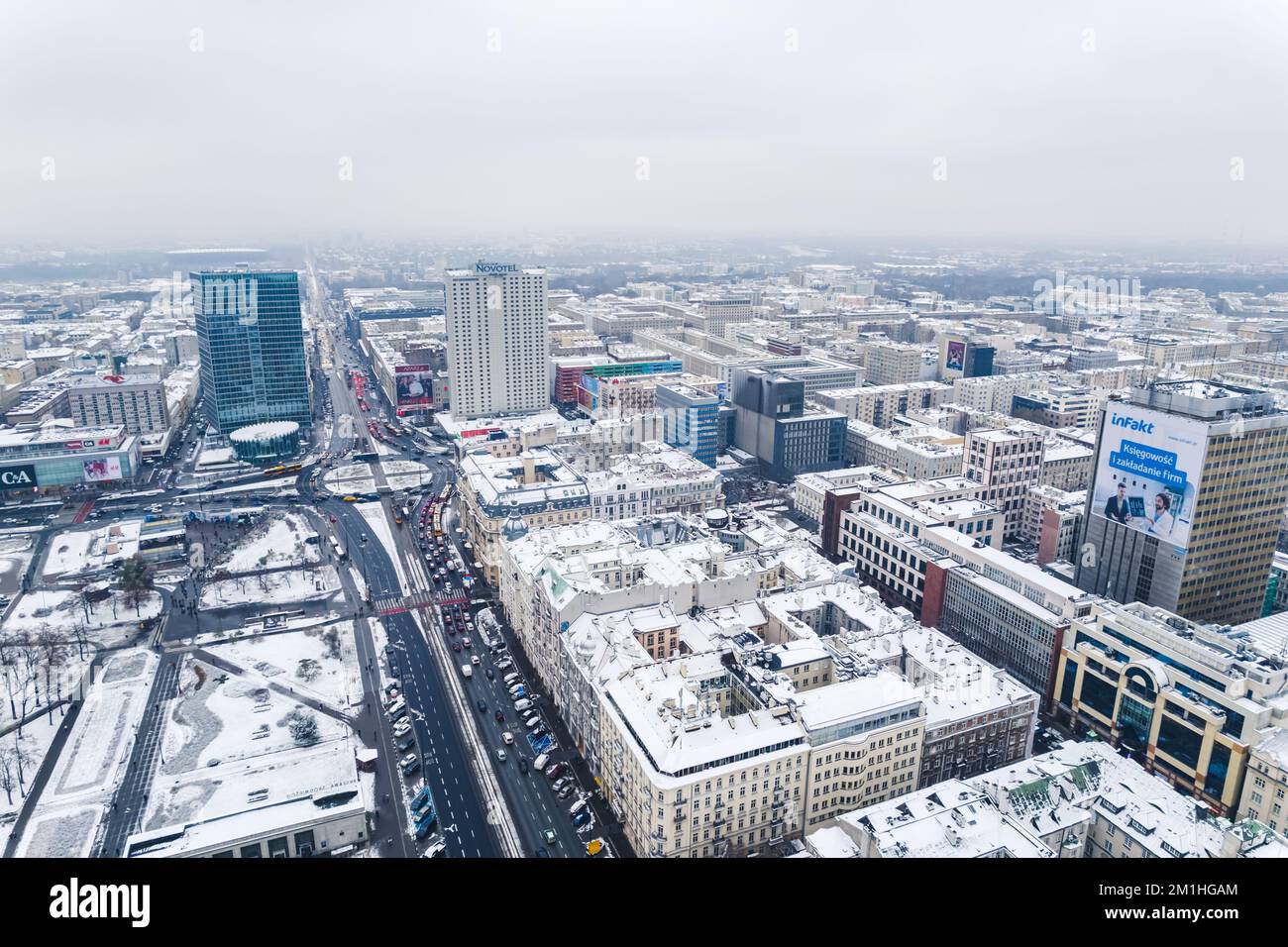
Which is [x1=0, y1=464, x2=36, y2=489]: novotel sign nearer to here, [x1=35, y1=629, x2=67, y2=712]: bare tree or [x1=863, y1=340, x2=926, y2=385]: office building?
[x1=35, y1=629, x2=67, y2=712]: bare tree

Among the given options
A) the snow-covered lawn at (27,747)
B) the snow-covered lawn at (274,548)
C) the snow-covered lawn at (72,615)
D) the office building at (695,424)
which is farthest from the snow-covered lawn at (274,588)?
the office building at (695,424)

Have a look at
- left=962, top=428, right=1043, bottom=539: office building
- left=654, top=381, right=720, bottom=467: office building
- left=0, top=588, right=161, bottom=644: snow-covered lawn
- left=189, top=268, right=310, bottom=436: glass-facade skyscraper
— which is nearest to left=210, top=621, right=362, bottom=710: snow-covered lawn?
left=0, top=588, right=161, bottom=644: snow-covered lawn

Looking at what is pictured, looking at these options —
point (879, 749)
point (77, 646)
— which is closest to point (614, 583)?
point (879, 749)

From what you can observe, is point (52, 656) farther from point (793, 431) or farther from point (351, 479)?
point (793, 431)

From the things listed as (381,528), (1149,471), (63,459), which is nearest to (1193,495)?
(1149,471)

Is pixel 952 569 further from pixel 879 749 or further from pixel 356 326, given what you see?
pixel 356 326

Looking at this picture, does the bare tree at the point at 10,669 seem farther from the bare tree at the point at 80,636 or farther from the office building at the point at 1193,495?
the office building at the point at 1193,495

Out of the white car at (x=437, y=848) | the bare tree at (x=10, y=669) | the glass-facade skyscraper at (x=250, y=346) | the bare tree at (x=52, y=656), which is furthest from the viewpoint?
the glass-facade skyscraper at (x=250, y=346)

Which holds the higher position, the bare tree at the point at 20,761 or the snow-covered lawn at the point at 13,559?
the snow-covered lawn at the point at 13,559
